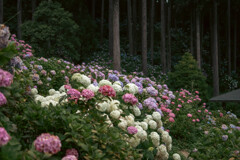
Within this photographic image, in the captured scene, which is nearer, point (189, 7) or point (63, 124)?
point (63, 124)

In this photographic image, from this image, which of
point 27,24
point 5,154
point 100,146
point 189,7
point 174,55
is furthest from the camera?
point 174,55

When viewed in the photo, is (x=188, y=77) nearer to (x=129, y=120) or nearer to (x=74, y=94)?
(x=129, y=120)

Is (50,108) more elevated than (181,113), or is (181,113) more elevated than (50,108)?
(50,108)

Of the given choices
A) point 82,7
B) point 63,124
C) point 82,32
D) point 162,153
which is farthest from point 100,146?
point 82,7

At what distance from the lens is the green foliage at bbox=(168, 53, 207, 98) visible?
13.6 meters

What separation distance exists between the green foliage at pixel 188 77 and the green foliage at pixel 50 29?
6.88 meters

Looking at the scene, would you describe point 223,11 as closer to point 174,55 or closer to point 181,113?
point 174,55

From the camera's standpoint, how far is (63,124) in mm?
2430

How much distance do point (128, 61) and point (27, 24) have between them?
8.14m

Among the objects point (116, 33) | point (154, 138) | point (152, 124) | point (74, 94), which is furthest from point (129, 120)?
point (116, 33)

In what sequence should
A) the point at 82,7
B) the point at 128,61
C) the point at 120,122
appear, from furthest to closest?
the point at 82,7 < the point at 128,61 < the point at 120,122

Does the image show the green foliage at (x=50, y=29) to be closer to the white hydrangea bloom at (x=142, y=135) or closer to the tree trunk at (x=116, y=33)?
the tree trunk at (x=116, y=33)

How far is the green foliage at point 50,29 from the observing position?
15.7m

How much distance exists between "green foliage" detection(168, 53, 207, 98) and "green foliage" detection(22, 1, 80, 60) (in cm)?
688
